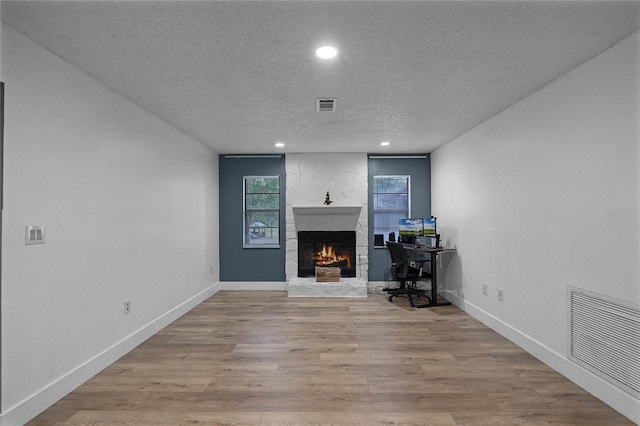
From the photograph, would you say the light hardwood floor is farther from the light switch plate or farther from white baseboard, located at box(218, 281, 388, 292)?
white baseboard, located at box(218, 281, 388, 292)

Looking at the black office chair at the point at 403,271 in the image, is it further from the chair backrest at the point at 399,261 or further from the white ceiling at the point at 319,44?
the white ceiling at the point at 319,44

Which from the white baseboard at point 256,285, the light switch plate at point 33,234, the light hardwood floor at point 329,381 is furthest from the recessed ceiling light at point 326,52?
the white baseboard at point 256,285

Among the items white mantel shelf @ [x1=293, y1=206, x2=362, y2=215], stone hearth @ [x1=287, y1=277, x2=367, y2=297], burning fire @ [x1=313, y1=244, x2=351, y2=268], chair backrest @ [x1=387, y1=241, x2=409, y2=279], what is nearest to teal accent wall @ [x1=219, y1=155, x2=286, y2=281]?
white mantel shelf @ [x1=293, y1=206, x2=362, y2=215]

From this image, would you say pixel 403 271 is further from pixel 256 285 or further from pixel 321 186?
pixel 256 285

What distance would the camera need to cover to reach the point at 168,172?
13.4 ft

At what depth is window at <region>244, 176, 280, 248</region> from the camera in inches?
242

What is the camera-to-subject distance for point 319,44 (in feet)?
7.14

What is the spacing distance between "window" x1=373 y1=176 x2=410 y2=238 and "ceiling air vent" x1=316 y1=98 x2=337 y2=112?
2891 mm

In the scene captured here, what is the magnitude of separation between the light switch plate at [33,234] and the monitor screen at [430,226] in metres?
4.63

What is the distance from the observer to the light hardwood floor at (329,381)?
7.04ft

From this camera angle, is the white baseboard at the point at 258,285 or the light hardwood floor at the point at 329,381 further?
the white baseboard at the point at 258,285

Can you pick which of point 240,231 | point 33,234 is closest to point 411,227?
point 240,231

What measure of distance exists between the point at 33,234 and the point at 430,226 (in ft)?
15.6

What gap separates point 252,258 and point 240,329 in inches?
89.0
